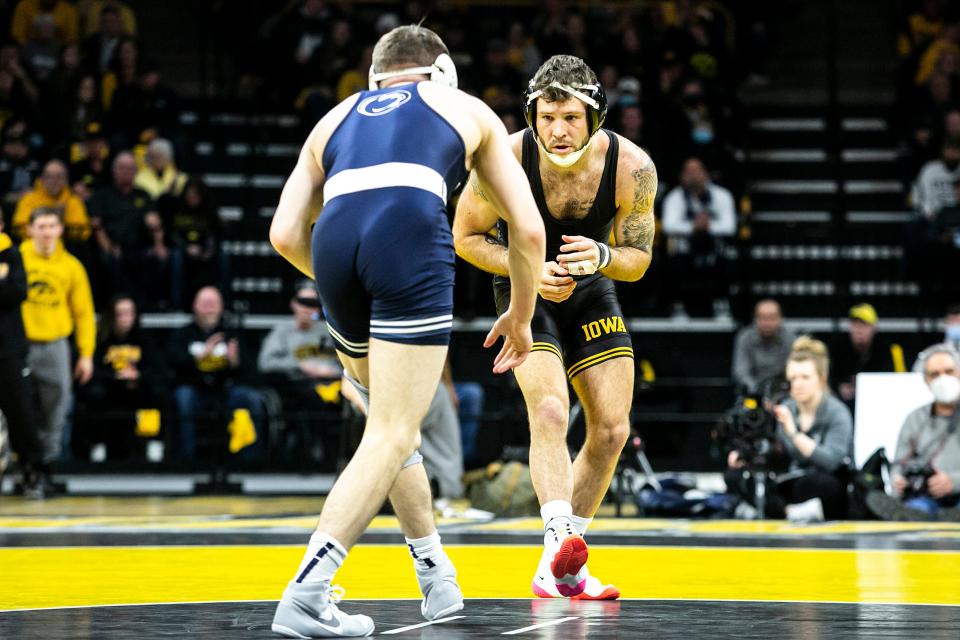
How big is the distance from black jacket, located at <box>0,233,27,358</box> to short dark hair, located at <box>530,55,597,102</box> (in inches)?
255

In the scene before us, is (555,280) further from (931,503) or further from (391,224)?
(931,503)

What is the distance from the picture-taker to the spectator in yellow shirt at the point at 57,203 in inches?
566

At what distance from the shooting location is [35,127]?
1608 centimetres

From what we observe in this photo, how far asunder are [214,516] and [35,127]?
689 centimetres

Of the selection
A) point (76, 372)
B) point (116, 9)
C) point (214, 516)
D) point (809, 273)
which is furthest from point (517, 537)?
point (116, 9)

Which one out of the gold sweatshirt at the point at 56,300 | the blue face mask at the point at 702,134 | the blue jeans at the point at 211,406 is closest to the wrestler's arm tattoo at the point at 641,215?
the blue jeans at the point at 211,406

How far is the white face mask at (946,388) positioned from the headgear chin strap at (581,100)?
465 cm

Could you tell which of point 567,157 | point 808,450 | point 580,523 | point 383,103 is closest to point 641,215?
point 567,157

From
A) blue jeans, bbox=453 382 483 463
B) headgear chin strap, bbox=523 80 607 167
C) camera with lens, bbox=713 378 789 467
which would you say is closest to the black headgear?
headgear chin strap, bbox=523 80 607 167

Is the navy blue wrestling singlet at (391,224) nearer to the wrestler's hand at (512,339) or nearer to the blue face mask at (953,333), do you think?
the wrestler's hand at (512,339)

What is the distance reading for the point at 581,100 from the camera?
6227mm

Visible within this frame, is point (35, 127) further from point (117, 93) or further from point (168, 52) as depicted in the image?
point (168, 52)

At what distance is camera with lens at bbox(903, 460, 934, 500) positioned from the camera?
1027 cm

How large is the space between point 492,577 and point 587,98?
2009 mm
